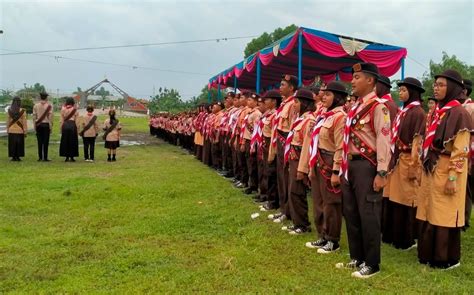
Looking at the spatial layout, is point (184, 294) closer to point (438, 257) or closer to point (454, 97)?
point (438, 257)

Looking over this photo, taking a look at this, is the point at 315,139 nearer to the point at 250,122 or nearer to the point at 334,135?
the point at 334,135

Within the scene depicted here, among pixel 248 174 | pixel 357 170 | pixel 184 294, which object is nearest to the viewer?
pixel 184 294

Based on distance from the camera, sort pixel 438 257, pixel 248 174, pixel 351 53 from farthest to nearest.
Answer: pixel 351 53
pixel 248 174
pixel 438 257

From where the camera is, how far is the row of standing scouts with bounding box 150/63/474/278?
4.07m

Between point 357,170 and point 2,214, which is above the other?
point 357,170

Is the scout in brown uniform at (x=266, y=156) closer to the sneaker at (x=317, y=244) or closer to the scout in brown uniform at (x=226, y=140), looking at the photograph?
the sneaker at (x=317, y=244)

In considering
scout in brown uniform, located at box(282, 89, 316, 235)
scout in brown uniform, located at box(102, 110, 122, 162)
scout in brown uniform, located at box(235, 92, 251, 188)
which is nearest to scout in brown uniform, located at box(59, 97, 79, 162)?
scout in brown uniform, located at box(102, 110, 122, 162)

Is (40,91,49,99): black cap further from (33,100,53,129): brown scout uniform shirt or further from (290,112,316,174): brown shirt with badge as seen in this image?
(290,112,316,174): brown shirt with badge

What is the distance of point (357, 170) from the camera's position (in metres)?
4.07

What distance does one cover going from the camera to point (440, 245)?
4.39 meters

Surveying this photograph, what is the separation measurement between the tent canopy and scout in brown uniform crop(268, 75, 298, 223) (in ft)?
10.9

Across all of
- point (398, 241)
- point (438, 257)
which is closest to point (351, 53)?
point (398, 241)

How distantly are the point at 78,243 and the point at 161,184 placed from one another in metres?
3.73

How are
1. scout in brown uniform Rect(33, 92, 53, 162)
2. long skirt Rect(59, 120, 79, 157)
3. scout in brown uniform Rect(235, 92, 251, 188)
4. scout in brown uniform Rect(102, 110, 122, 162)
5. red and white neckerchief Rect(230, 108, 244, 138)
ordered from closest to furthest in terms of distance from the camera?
scout in brown uniform Rect(235, 92, 251, 188) → red and white neckerchief Rect(230, 108, 244, 138) → scout in brown uniform Rect(33, 92, 53, 162) → long skirt Rect(59, 120, 79, 157) → scout in brown uniform Rect(102, 110, 122, 162)
